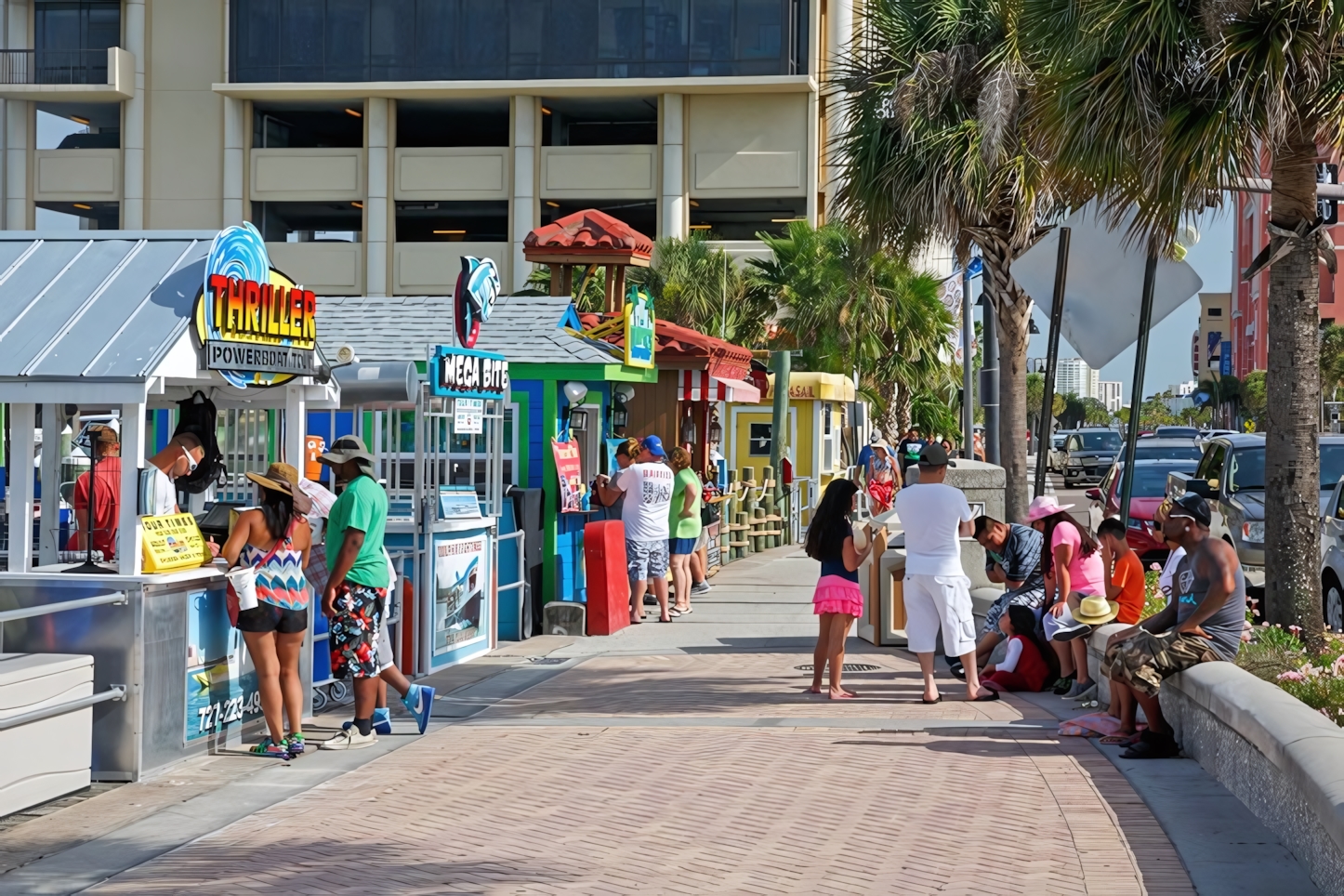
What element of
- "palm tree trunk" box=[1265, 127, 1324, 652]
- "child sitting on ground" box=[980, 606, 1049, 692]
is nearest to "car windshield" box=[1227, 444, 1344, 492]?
"child sitting on ground" box=[980, 606, 1049, 692]

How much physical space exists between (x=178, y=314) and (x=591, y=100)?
39490 mm

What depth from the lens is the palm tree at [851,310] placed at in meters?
33.5

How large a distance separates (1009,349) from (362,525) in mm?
8105

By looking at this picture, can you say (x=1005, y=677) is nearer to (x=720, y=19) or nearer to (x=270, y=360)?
(x=270, y=360)

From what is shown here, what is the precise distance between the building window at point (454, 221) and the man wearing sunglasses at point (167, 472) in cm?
3940

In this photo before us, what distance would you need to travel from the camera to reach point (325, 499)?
11320 millimetres

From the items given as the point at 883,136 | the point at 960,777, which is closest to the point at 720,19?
the point at 883,136

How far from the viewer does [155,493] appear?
8352 millimetres

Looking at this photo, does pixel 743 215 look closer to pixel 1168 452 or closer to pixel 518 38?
pixel 518 38

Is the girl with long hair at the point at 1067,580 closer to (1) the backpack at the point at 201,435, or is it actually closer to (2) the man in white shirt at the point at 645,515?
(2) the man in white shirt at the point at 645,515

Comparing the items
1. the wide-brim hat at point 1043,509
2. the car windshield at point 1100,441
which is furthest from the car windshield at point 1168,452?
the car windshield at point 1100,441

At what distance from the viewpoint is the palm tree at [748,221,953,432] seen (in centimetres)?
3353

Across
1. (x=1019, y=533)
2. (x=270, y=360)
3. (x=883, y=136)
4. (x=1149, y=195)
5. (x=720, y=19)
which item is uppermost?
(x=720, y=19)

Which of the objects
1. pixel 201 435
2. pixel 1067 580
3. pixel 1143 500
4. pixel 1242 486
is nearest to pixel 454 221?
pixel 1143 500
